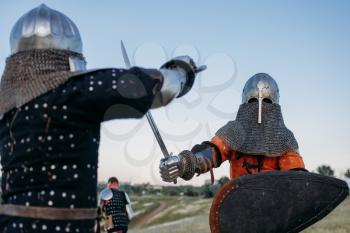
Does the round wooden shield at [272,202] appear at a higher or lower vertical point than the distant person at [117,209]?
higher

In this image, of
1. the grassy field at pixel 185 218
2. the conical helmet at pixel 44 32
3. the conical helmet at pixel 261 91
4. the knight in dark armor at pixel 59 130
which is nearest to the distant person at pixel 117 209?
the grassy field at pixel 185 218

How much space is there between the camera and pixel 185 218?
28922 mm

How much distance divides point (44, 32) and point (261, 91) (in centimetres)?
311

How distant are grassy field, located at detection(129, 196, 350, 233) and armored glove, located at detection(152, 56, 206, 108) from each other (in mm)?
8262

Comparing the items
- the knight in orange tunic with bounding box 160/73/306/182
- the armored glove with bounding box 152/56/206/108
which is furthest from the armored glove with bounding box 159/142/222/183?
the armored glove with bounding box 152/56/206/108

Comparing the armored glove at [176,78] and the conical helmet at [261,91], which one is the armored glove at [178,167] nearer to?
the conical helmet at [261,91]

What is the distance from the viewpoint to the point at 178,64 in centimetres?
286

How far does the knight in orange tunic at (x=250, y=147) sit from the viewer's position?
5066mm

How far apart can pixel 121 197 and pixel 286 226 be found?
6.84 meters

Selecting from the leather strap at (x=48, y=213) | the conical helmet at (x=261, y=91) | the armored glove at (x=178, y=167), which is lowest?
the leather strap at (x=48, y=213)

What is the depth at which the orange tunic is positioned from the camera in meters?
5.16

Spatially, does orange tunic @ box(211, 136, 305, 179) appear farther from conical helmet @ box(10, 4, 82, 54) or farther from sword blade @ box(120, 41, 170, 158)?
conical helmet @ box(10, 4, 82, 54)

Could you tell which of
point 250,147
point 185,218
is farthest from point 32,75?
point 185,218

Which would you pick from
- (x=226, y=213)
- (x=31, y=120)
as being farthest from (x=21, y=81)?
(x=226, y=213)
